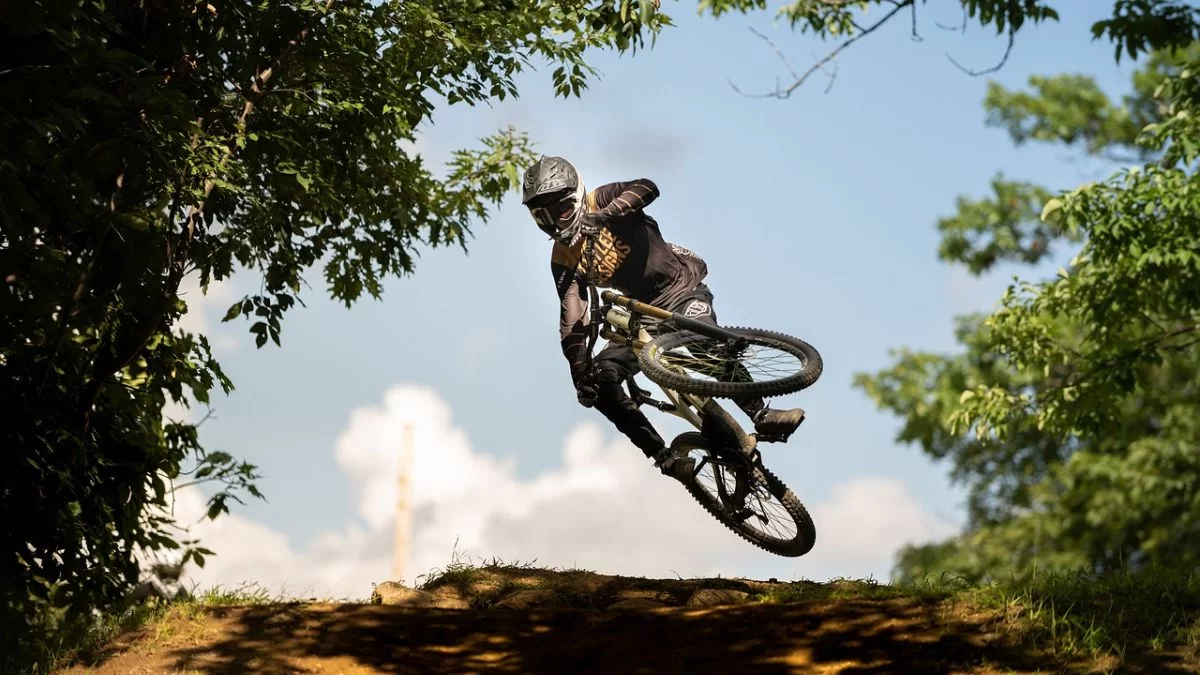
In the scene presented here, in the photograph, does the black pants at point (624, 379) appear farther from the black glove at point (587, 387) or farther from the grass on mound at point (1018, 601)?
the grass on mound at point (1018, 601)

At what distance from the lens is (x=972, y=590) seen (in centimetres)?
912

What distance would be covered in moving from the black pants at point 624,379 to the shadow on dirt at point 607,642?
1.61 meters

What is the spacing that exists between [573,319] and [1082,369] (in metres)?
7.56

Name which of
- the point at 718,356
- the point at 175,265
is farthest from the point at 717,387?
the point at 175,265

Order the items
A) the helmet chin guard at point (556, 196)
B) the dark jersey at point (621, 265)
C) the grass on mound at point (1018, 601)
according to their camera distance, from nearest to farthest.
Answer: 1. the grass on mound at point (1018, 601)
2. the helmet chin guard at point (556, 196)
3. the dark jersey at point (621, 265)

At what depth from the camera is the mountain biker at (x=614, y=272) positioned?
10.4 metres

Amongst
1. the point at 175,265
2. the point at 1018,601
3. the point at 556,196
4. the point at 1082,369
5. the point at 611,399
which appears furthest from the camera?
the point at 1082,369

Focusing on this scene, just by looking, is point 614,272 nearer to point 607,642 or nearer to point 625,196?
point 625,196

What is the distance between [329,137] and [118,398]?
3045mm

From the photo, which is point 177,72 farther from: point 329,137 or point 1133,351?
point 1133,351

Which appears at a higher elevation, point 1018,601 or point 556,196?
point 556,196

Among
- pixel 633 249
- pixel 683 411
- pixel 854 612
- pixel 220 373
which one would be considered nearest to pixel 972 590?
pixel 854 612

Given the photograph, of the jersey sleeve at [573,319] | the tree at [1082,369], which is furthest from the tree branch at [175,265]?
the tree at [1082,369]

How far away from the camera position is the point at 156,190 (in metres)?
11.1
